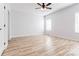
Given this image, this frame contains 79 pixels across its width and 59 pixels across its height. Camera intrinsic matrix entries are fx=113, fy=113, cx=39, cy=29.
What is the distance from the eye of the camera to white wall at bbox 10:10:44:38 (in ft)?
28.4

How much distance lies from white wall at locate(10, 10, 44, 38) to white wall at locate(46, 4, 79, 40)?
1908mm

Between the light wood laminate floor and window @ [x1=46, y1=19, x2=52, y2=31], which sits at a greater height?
window @ [x1=46, y1=19, x2=52, y2=31]

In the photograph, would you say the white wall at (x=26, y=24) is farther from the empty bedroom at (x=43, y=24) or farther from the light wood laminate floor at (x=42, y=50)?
the light wood laminate floor at (x=42, y=50)

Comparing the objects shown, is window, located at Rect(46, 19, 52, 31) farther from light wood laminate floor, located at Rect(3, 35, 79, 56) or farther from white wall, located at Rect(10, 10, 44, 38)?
light wood laminate floor, located at Rect(3, 35, 79, 56)

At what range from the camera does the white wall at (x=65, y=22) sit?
21.1ft

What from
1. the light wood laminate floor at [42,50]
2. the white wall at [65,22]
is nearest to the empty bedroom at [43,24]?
the white wall at [65,22]

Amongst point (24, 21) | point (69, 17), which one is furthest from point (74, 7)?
point (24, 21)

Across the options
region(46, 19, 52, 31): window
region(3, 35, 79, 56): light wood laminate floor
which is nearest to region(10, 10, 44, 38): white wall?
region(46, 19, 52, 31): window

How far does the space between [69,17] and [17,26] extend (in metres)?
4.18

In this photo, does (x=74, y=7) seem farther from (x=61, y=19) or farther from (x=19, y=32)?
(x=19, y=32)

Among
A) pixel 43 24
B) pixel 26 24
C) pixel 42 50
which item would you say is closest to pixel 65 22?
pixel 26 24

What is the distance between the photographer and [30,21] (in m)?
9.94

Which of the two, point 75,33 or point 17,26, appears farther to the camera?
point 17,26

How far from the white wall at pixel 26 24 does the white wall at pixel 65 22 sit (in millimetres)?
1908
